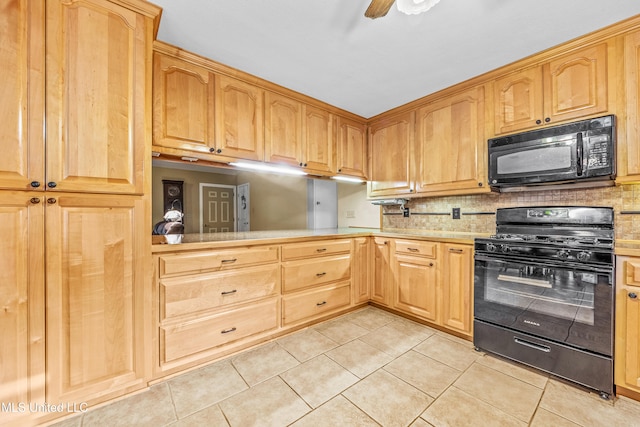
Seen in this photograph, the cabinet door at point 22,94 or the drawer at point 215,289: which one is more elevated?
the cabinet door at point 22,94

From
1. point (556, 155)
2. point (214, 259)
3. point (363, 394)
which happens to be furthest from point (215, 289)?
point (556, 155)

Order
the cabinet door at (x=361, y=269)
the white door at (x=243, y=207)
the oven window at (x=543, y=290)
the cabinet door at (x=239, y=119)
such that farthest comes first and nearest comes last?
the white door at (x=243, y=207)
the cabinet door at (x=361, y=269)
the cabinet door at (x=239, y=119)
the oven window at (x=543, y=290)

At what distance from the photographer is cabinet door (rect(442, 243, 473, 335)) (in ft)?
7.32

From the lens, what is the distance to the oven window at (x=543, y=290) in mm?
1687

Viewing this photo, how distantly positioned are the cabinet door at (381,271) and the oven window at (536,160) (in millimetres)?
1233

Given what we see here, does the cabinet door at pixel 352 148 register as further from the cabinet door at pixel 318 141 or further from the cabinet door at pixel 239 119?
the cabinet door at pixel 239 119

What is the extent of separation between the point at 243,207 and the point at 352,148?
12.1ft

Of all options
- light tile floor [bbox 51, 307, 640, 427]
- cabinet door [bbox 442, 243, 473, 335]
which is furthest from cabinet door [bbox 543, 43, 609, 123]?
light tile floor [bbox 51, 307, 640, 427]

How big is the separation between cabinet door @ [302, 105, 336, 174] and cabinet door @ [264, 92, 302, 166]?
0.08 metres

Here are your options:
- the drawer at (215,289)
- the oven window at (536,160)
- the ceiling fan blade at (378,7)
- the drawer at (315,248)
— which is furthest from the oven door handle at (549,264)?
the ceiling fan blade at (378,7)

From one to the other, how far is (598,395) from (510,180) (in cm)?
147

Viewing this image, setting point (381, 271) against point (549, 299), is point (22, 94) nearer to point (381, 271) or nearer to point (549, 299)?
point (381, 271)

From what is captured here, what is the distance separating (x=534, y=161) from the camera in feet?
6.80

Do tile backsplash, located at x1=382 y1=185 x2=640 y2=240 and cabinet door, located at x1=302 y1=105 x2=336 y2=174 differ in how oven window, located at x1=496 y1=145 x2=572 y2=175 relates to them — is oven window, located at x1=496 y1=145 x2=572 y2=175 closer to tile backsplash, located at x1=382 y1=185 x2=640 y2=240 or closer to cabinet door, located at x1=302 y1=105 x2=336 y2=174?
tile backsplash, located at x1=382 y1=185 x2=640 y2=240
